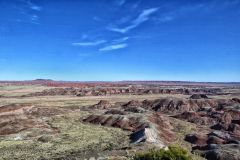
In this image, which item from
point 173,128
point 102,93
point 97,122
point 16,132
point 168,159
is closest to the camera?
point 168,159

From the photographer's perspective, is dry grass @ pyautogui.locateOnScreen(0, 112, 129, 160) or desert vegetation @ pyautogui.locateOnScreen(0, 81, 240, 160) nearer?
desert vegetation @ pyautogui.locateOnScreen(0, 81, 240, 160)

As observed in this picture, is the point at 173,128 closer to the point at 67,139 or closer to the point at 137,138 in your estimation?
the point at 137,138

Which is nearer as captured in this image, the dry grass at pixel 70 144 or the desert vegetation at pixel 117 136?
the desert vegetation at pixel 117 136

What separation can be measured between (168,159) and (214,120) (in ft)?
149

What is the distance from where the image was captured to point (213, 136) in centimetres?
4928

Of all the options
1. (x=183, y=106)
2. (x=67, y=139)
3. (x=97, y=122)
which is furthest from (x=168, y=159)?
(x=183, y=106)

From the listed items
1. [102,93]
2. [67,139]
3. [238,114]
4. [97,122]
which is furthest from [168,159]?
[102,93]

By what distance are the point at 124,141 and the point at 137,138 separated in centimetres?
173

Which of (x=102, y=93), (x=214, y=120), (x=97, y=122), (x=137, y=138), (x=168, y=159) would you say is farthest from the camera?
(x=102, y=93)

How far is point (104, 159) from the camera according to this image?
31.2 meters

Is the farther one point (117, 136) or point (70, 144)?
point (117, 136)

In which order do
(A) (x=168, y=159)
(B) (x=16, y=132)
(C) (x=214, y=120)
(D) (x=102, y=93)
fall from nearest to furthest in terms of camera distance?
(A) (x=168, y=159)
(B) (x=16, y=132)
(C) (x=214, y=120)
(D) (x=102, y=93)

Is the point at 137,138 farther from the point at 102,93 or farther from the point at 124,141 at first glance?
the point at 102,93

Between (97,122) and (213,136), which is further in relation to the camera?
(97,122)
